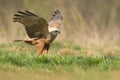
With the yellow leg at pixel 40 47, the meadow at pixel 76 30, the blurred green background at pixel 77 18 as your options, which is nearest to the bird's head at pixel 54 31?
the yellow leg at pixel 40 47

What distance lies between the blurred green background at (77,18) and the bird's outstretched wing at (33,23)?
3508 millimetres

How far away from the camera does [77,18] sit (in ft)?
53.4

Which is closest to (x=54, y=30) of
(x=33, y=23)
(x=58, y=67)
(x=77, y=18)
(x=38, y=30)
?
(x=38, y=30)

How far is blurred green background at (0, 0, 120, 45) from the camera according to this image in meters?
15.5

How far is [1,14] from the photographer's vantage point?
16.3 m

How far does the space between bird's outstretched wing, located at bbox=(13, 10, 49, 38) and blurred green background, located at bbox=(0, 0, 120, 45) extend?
3.51 m

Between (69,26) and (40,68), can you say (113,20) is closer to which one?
(69,26)

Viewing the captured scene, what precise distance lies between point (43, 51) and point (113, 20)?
560 cm

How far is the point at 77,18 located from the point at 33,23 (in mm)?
5288

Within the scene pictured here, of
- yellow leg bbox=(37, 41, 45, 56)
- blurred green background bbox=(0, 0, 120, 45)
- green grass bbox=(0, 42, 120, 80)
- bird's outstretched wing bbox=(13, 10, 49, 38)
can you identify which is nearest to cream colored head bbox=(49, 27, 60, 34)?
bird's outstretched wing bbox=(13, 10, 49, 38)

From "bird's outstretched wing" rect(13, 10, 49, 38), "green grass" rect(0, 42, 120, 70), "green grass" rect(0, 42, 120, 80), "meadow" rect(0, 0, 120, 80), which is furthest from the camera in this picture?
"meadow" rect(0, 0, 120, 80)

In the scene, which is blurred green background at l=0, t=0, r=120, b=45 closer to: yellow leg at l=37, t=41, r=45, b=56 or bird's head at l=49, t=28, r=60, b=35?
bird's head at l=49, t=28, r=60, b=35

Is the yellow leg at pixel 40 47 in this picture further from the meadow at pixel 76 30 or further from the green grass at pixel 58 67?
the green grass at pixel 58 67

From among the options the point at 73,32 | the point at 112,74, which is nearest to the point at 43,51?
the point at 112,74
